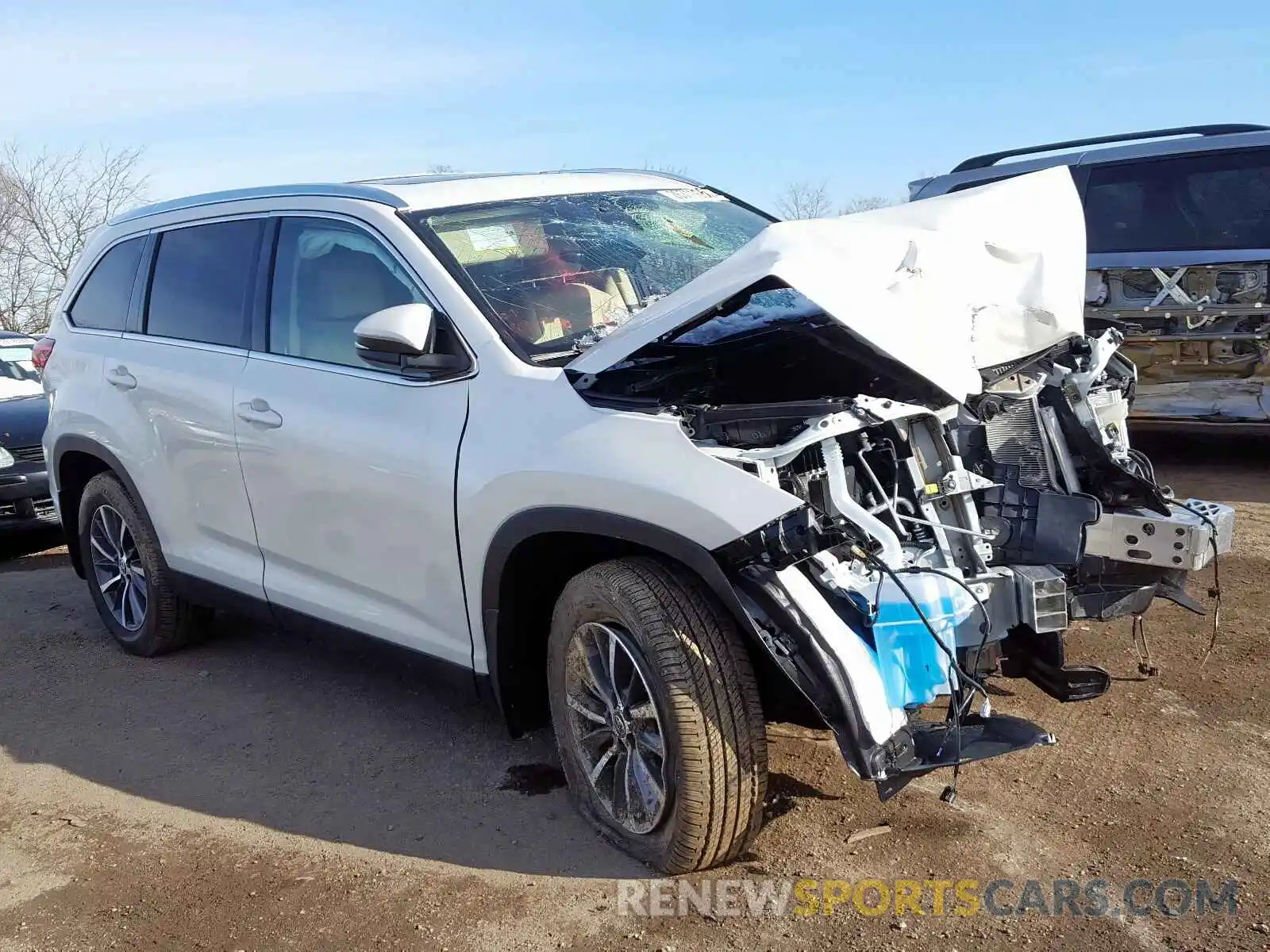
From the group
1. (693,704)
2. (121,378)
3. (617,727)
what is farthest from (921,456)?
(121,378)

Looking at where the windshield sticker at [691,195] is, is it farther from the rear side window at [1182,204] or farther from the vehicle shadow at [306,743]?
the rear side window at [1182,204]

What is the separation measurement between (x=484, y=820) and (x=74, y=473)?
10.5ft

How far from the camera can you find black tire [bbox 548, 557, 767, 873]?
320cm

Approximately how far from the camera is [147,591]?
5531 millimetres

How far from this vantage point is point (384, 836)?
150 inches

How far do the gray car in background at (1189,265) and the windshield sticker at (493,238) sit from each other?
496 centimetres

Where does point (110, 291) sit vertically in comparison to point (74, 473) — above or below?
above

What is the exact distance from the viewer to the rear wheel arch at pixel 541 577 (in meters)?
3.19

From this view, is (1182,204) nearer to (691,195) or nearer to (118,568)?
(691,195)

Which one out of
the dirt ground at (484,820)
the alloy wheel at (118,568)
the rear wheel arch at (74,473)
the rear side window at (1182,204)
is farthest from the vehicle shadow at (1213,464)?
the rear wheel arch at (74,473)

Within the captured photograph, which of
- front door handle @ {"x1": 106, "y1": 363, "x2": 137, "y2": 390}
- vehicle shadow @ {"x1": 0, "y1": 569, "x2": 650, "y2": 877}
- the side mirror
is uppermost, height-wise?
the side mirror

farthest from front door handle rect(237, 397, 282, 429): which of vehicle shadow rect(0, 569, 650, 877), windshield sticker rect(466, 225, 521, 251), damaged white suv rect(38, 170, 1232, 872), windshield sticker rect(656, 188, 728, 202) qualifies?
windshield sticker rect(656, 188, 728, 202)

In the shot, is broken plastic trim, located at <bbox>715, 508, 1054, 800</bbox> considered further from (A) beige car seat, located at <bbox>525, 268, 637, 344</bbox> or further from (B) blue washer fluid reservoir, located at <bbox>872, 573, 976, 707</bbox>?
(A) beige car seat, located at <bbox>525, 268, 637, 344</bbox>

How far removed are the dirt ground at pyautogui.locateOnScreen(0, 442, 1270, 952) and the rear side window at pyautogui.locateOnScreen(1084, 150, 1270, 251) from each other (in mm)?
3264
